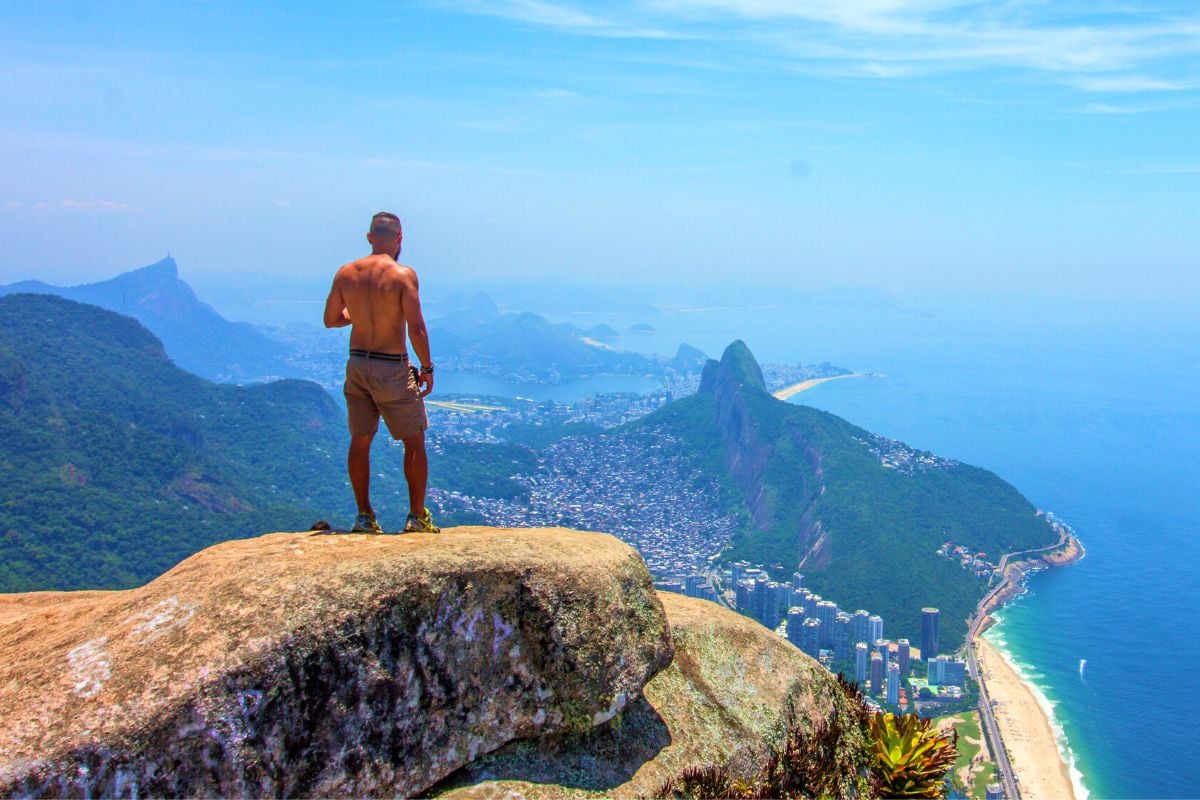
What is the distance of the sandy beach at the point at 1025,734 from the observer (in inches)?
1233

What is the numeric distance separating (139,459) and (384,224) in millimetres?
53791

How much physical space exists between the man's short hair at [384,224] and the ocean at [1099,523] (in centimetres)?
3561

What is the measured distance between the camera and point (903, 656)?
4253 centimetres

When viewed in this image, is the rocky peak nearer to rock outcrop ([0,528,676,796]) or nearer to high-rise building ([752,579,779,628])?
high-rise building ([752,579,779,628])

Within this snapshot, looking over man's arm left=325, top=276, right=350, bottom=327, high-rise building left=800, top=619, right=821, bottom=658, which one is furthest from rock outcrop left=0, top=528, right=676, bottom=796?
high-rise building left=800, top=619, right=821, bottom=658

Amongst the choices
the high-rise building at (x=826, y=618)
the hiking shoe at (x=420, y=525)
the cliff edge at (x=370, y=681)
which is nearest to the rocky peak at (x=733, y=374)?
the high-rise building at (x=826, y=618)

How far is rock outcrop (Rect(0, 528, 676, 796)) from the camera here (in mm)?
4070

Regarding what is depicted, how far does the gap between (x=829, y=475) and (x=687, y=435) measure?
26.4 m

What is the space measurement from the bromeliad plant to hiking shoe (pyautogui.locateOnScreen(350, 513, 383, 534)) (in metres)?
4.51

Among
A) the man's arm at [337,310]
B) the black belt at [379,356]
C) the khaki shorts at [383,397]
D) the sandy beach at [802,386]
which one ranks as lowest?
the sandy beach at [802,386]

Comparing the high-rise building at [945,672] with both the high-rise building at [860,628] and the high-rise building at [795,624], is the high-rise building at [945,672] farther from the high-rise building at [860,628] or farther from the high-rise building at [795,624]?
the high-rise building at [795,624]

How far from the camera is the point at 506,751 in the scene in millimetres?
5254

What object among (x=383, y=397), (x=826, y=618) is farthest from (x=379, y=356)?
(x=826, y=618)

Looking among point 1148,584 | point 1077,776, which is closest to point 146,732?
point 1077,776
